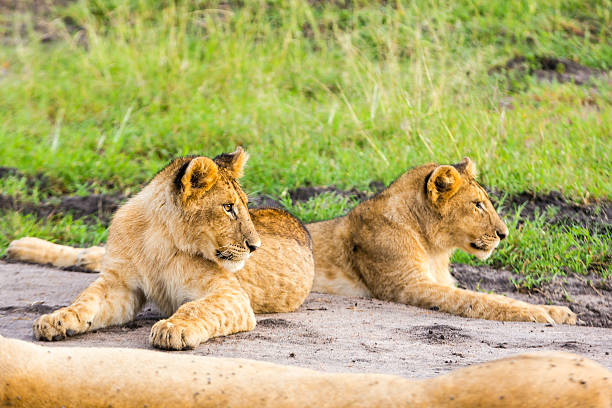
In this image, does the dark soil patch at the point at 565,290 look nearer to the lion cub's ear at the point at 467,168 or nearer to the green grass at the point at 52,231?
the lion cub's ear at the point at 467,168

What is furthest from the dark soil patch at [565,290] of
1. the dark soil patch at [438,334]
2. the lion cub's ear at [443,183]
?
the dark soil patch at [438,334]

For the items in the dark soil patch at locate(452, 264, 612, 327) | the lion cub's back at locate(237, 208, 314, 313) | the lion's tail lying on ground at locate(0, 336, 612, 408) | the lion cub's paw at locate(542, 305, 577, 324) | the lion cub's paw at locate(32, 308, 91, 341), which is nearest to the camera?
the lion's tail lying on ground at locate(0, 336, 612, 408)

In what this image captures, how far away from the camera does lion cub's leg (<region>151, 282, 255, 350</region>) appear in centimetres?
340

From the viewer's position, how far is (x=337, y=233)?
218 inches

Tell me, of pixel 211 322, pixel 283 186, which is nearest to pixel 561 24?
pixel 283 186

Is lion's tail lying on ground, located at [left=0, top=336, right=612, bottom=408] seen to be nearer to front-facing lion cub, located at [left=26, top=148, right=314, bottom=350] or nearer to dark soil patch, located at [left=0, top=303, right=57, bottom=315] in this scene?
front-facing lion cub, located at [left=26, top=148, right=314, bottom=350]

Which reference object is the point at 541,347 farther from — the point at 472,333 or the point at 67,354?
the point at 67,354

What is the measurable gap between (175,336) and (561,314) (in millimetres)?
2320

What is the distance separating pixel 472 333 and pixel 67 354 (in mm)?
2239

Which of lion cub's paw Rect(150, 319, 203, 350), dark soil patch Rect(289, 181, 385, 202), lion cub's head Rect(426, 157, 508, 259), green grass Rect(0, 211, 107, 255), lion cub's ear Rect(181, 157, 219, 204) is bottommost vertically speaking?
dark soil patch Rect(289, 181, 385, 202)

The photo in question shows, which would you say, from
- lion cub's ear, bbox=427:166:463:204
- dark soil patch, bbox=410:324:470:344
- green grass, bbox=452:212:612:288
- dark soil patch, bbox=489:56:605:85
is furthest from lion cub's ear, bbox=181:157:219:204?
dark soil patch, bbox=489:56:605:85

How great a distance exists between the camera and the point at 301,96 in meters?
9.10

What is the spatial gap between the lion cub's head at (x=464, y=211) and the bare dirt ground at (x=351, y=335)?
0.69 m

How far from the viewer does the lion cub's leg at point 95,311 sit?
3.54m
